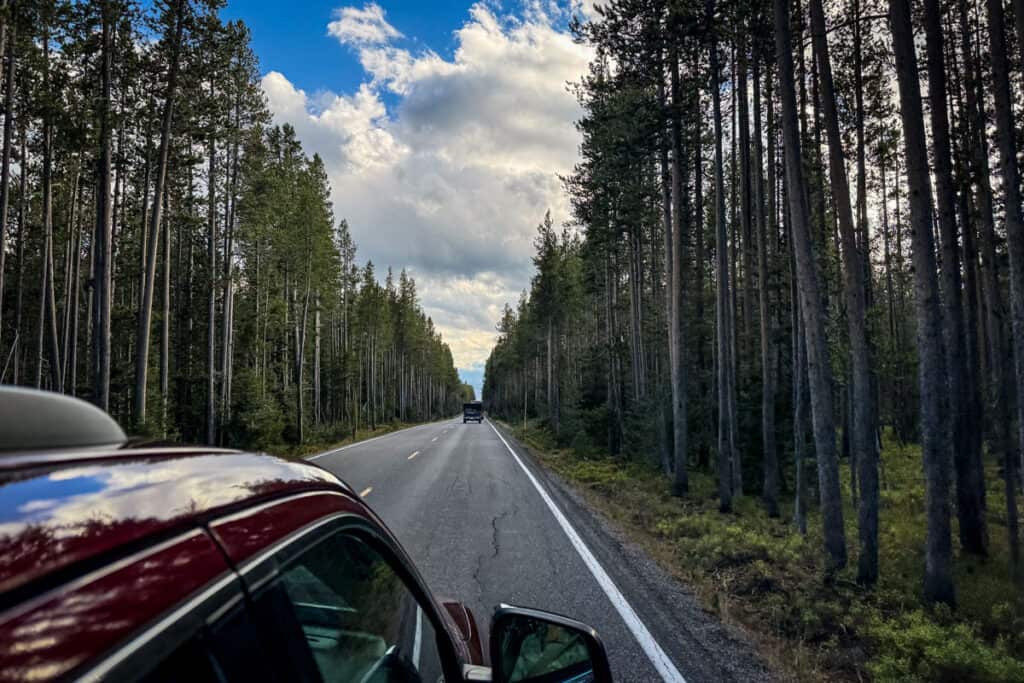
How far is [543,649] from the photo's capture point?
218 cm

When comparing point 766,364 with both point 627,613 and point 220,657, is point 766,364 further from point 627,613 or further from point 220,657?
point 220,657

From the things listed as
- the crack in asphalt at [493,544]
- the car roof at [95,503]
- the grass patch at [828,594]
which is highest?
the car roof at [95,503]

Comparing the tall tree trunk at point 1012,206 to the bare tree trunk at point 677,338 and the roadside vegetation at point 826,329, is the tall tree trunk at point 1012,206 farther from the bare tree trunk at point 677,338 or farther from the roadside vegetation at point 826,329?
the bare tree trunk at point 677,338

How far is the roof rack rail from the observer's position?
94 cm

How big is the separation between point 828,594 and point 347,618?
772cm

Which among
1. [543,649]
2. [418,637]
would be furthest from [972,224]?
[418,637]

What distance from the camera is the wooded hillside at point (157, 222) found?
1689 cm

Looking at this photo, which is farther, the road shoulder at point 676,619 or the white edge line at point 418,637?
the road shoulder at point 676,619

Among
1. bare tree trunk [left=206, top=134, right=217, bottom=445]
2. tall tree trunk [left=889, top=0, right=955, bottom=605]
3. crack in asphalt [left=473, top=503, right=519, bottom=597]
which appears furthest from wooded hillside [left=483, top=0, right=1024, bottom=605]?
bare tree trunk [left=206, top=134, right=217, bottom=445]

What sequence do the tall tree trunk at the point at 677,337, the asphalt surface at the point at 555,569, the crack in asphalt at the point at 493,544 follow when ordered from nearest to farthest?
the asphalt surface at the point at 555,569 < the crack in asphalt at the point at 493,544 < the tall tree trunk at the point at 677,337

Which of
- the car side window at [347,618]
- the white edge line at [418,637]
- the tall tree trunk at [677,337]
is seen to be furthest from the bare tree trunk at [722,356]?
the car side window at [347,618]

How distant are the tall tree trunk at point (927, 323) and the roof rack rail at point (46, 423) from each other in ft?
29.5

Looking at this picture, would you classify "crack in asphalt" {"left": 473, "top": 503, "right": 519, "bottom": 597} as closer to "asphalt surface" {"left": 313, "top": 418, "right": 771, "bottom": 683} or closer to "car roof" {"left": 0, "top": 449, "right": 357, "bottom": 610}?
"asphalt surface" {"left": 313, "top": 418, "right": 771, "bottom": 683}

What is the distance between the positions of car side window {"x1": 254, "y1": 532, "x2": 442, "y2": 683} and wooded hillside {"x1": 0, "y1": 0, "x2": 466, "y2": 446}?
55.0 ft
